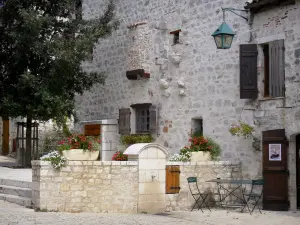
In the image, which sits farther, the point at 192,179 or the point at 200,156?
the point at 200,156

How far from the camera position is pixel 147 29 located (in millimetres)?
17641

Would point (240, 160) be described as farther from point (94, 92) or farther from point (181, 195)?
point (94, 92)

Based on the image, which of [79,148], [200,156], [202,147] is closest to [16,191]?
[79,148]

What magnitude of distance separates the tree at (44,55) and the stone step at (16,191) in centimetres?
345

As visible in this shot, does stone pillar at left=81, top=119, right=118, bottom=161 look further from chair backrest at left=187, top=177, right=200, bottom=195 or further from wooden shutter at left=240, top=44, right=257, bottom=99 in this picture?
wooden shutter at left=240, top=44, right=257, bottom=99

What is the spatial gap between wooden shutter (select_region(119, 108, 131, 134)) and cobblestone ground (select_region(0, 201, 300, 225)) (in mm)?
6211

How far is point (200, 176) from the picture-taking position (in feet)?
43.1

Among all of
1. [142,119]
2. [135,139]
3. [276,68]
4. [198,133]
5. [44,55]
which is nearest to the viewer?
[276,68]

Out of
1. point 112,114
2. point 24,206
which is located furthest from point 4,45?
point 24,206

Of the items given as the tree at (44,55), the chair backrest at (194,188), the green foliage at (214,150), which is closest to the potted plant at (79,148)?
the chair backrest at (194,188)

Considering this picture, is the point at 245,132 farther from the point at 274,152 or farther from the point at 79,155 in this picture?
the point at 79,155

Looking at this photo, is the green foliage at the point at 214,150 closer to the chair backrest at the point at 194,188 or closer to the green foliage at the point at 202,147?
the green foliage at the point at 202,147

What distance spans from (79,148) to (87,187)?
3.41 feet

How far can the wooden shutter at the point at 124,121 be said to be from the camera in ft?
59.4
